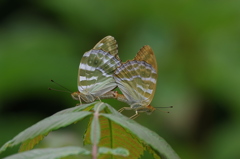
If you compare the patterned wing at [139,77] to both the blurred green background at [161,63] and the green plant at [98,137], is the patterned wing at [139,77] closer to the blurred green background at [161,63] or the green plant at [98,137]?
the green plant at [98,137]

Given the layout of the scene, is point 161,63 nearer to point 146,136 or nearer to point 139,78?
point 139,78

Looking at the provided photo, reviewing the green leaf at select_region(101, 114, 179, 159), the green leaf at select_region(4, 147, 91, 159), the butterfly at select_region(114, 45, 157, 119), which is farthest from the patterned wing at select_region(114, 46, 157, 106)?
the green leaf at select_region(4, 147, 91, 159)

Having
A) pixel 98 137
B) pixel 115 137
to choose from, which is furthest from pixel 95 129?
pixel 115 137

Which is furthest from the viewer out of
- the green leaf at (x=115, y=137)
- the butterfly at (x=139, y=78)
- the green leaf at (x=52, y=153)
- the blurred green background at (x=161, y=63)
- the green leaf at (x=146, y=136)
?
the blurred green background at (x=161, y=63)

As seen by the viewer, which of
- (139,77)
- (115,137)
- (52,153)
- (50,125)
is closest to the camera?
(52,153)

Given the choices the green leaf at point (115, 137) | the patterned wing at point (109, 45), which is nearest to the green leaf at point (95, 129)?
the green leaf at point (115, 137)

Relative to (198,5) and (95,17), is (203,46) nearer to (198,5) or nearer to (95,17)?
(198,5)
